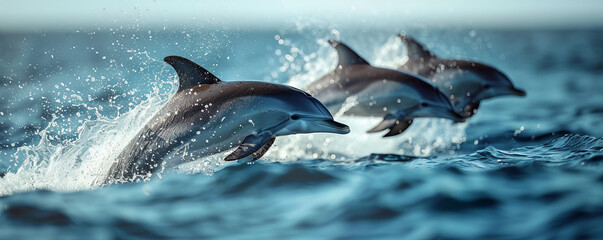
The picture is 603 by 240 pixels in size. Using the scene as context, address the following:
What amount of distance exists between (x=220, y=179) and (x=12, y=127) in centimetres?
356

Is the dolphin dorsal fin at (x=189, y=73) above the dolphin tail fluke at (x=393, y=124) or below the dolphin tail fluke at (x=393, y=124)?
below

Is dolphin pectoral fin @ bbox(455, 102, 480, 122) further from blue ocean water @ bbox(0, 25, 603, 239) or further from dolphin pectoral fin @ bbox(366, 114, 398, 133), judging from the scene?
dolphin pectoral fin @ bbox(366, 114, 398, 133)

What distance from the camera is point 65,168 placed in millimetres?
5797

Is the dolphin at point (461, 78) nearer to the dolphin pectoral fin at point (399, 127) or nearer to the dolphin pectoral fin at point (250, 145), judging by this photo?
the dolphin pectoral fin at point (399, 127)

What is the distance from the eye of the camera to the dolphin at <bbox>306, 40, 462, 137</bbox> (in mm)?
7234

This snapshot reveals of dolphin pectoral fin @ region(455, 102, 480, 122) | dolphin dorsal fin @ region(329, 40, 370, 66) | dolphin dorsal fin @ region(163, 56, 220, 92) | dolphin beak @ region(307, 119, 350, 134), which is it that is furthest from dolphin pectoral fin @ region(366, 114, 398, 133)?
dolphin dorsal fin @ region(163, 56, 220, 92)

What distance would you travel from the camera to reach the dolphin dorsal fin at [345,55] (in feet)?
24.4

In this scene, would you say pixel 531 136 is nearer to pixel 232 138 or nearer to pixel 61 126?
pixel 232 138

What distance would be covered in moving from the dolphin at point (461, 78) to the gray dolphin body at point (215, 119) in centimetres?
327

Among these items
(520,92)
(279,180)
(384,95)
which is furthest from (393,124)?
(279,180)

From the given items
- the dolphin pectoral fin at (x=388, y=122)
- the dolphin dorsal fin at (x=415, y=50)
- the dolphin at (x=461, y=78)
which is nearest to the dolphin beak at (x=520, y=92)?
the dolphin at (x=461, y=78)

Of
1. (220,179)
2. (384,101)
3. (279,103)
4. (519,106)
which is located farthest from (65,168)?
(519,106)

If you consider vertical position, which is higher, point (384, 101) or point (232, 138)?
point (384, 101)

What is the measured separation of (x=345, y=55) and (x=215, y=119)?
2.68 metres
